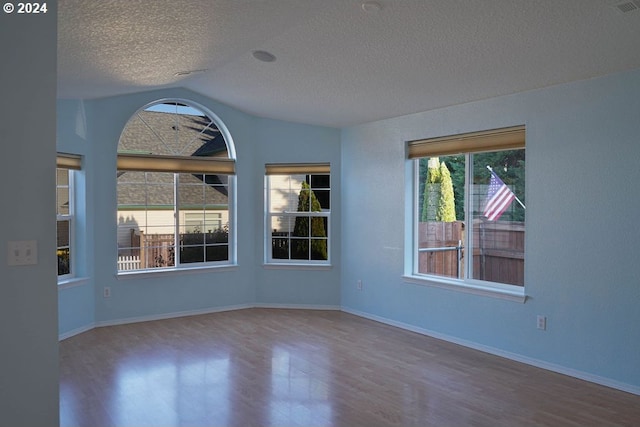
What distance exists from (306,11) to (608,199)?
265cm

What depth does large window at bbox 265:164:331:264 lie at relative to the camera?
6617 millimetres

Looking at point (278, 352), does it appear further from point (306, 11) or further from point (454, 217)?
point (306, 11)

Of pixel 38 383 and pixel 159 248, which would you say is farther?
pixel 159 248

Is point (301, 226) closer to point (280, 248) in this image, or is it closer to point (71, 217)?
point (280, 248)

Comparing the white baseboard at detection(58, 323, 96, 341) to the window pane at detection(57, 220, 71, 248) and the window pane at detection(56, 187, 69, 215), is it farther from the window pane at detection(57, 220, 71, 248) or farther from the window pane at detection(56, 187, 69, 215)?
the window pane at detection(56, 187, 69, 215)

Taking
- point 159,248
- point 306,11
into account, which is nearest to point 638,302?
point 306,11

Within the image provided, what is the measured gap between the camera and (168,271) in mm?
6051

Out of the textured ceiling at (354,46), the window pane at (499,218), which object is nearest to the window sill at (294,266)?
the window pane at (499,218)

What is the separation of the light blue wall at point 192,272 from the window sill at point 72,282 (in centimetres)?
4

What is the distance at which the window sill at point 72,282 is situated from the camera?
507 cm

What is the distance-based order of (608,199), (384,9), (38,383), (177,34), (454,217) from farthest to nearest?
(454,217) < (608,199) < (177,34) < (384,9) < (38,383)

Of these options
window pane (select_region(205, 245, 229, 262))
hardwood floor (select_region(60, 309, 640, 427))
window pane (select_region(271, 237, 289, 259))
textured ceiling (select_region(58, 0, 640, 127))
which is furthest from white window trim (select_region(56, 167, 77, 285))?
window pane (select_region(271, 237, 289, 259))

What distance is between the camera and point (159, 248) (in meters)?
6.15

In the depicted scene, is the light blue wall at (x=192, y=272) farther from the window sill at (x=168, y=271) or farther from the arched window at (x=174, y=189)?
the arched window at (x=174, y=189)
